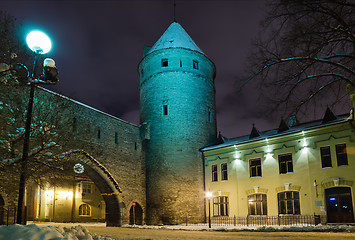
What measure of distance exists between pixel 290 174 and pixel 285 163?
882 mm

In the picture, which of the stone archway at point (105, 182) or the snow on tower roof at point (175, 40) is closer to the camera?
the stone archway at point (105, 182)

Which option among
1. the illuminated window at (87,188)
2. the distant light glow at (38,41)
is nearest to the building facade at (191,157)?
the illuminated window at (87,188)

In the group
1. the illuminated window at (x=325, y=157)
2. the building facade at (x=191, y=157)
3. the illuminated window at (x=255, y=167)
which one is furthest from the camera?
the illuminated window at (x=255, y=167)

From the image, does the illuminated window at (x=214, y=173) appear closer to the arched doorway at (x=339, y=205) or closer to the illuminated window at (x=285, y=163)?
the illuminated window at (x=285, y=163)

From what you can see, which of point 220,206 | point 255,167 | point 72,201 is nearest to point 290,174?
point 255,167

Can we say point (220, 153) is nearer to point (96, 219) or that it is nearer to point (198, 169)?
point (198, 169)

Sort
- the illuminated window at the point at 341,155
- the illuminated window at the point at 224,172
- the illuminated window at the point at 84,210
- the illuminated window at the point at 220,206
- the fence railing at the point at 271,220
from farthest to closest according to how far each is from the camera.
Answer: the illuminated window at the point at 84,210, the illuminated window at the point at 224,172, the illuminated window at the point at 220,206, the fence railing at the point at 271,220, the illuminated window at the point at 341,155

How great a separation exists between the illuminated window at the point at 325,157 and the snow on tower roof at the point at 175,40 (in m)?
15.0

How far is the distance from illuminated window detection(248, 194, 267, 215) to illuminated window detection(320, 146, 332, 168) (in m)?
4.96

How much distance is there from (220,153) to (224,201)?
3928 millimetres

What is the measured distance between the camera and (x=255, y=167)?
79.9 feet

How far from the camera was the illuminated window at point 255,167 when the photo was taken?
79.2 feet

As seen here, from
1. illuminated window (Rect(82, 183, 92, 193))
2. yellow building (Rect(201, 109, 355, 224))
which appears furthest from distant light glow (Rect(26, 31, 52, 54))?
illuminated window (Rect(82, 183, 92, 193))

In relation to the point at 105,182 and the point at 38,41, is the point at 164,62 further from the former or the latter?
the point at 38,41
